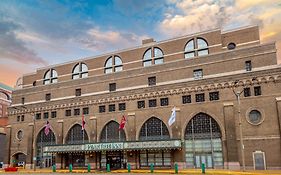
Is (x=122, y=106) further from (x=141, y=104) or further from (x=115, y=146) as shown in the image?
(x=115, y=146)

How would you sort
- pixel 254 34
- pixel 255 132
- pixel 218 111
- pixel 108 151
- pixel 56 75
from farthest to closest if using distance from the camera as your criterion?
pixel 56 75 → pixel 108 151 → pixel 254 34 → pixel 218 111 → pixel 255 132

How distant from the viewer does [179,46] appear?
4553cm

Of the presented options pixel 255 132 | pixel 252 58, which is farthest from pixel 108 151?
pixel 252 58

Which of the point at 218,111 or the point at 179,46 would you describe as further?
the point at 179,46

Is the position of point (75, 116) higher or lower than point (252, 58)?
lower

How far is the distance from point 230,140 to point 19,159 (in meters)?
39.0

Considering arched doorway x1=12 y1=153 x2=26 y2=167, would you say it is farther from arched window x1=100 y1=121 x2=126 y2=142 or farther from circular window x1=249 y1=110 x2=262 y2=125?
circular window x1=249 y1=110 x2=262 y2=125

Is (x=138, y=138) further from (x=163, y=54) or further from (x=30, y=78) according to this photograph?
(x=30, y=78)

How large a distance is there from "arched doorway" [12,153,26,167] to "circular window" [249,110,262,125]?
40.4 m

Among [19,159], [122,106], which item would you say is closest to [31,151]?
[19,159]

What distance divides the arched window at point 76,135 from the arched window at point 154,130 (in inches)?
418

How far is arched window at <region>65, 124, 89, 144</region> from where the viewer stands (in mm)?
47969

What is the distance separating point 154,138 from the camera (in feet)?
139

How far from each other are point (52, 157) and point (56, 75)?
1587cm
